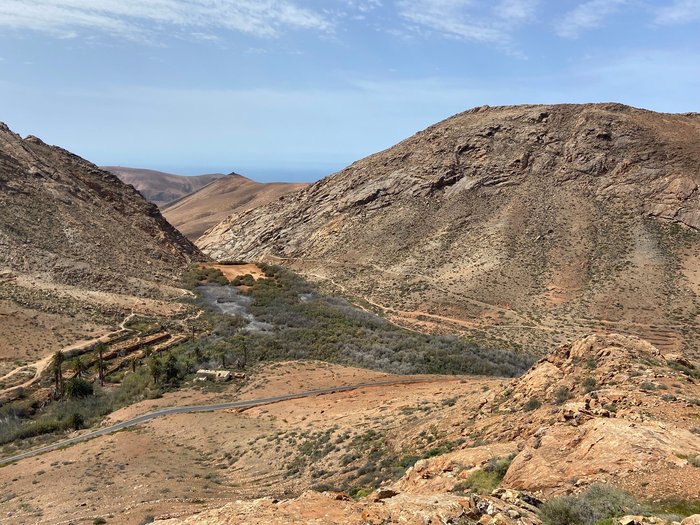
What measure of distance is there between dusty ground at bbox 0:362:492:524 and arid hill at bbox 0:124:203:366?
47.4ft

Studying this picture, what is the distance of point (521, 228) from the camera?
6056 cm

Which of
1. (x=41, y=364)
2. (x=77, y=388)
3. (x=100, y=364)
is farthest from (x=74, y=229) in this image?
(x=77, y=388)

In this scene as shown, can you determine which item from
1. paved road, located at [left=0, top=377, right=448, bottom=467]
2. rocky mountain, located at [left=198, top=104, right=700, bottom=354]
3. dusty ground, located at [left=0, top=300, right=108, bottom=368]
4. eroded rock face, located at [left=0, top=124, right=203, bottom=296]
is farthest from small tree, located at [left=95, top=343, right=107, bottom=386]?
rocky mountain, located at [left=198, top=104, right=700, bottom=354]

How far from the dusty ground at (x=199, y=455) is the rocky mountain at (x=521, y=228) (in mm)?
21787

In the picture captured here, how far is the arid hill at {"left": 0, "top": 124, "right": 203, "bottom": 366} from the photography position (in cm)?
3891

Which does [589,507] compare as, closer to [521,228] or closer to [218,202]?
[521,228]

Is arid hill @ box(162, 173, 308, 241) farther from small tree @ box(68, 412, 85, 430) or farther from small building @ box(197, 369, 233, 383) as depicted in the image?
small tree @ box(68, 412, 85, 430)

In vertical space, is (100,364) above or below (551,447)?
below

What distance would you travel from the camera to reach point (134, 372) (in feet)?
113

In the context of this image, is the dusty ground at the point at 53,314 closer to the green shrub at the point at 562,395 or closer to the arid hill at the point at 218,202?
the green shrub at the point at 562,395

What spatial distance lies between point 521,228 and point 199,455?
47.8 m

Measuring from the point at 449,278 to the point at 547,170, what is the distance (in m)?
22.8

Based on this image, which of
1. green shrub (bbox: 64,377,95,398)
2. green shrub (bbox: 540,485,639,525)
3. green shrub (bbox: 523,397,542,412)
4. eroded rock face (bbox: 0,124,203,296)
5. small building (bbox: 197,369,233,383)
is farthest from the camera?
eroded rock face (bbox: 0,124,203,296)

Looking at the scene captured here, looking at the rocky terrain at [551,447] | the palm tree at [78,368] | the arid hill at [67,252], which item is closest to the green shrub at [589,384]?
the rocky terrain at [551,447]
